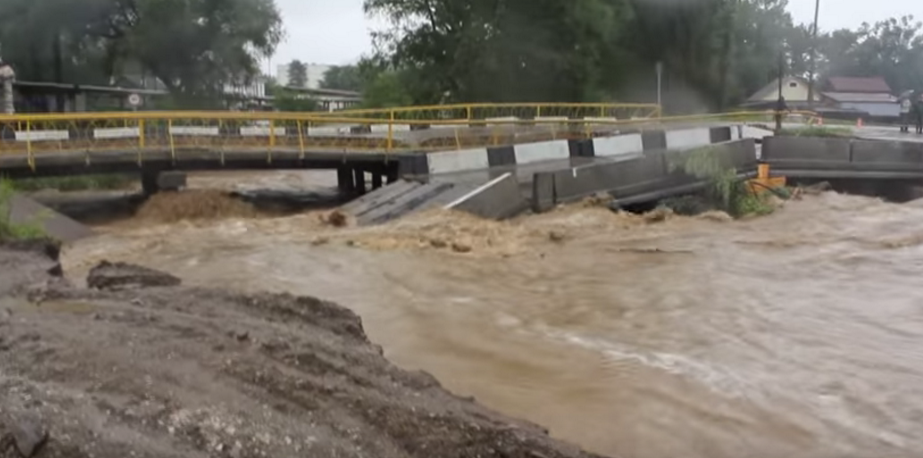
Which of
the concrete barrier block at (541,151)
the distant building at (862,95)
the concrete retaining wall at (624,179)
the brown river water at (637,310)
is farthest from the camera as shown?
the distant building at (862,95)

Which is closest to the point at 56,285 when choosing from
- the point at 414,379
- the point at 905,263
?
the point at 414,379

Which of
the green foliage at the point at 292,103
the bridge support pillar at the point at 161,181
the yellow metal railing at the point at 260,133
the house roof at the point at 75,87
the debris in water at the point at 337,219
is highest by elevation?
the house roof at the point at 75,87

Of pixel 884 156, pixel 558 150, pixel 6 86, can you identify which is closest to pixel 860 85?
pixel 884 156

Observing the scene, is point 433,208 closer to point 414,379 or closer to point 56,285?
point 56,285

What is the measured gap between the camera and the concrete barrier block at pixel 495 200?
1375 centimetres

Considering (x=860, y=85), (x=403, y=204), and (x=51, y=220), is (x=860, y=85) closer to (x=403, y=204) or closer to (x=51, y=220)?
(x=403, y=204)

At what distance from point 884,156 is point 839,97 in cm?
3492

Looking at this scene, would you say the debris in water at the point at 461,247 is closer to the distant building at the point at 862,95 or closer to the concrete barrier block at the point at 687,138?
the concrete barrier block at the point at 687,138

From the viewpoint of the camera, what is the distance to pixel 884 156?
20406 mm

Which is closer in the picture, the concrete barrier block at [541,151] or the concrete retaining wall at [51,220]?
the concrete retaining wall at [51,220]

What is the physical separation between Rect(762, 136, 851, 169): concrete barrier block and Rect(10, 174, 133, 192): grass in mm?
13806

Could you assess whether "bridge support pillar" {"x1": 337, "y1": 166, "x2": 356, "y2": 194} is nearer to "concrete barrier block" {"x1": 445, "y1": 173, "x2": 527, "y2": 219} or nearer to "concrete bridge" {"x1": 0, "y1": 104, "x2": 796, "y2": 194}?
"concrete bridge" {"x1": 0, "y1": 104, "x2": 796, "y2": 194}

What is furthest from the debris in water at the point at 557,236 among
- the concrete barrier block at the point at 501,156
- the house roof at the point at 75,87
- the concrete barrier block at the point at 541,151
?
the house roof at the point at 75,87

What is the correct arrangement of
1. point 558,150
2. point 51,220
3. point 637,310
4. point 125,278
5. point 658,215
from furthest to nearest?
point 558,150, point 658,215, point 51,220, point 637,310, point 125,278
